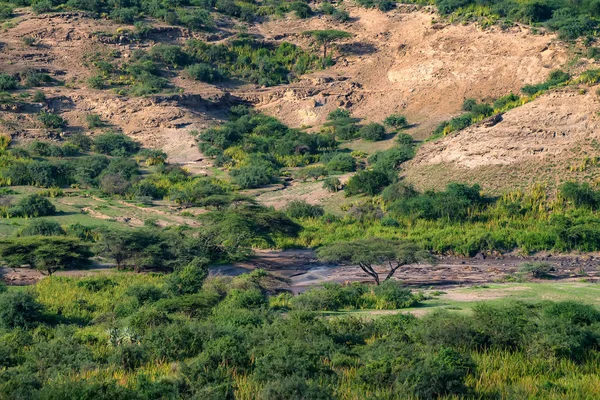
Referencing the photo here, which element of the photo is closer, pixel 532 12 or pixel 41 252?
pixel 41 252

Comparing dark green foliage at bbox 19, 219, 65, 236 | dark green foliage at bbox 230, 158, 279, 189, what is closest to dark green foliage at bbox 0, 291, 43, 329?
dark green foliage at bbox 19, 219, 65, 236

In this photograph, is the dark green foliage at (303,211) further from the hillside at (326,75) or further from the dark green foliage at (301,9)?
the dark green foliage at (301,9)

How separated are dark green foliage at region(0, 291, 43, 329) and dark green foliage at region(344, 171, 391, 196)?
21388mm

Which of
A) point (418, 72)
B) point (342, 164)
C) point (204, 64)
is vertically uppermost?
point (204, 64)

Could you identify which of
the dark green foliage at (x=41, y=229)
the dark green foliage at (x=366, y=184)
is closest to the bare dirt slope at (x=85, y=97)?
the dark green foliage at (x=366, y=184)

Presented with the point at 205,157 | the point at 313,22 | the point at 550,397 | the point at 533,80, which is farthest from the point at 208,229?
the point at 313,22

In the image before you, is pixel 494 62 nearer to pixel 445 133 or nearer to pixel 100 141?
pixel 445 133

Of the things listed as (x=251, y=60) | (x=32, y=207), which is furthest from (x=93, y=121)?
(x=32, y=207)

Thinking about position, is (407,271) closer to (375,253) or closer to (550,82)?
(375,253)

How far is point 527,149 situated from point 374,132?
451 inches

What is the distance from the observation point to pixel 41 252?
23203 millimetres

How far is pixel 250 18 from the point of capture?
195 ft

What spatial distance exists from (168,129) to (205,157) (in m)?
4.27

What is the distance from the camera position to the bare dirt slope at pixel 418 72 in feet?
155
